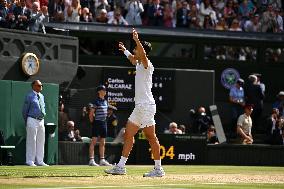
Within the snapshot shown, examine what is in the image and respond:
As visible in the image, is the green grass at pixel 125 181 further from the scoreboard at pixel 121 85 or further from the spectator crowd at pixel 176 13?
the scoreboard at pixel 121 85

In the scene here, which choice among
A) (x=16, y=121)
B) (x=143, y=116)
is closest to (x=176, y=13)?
(x=16, y=121)

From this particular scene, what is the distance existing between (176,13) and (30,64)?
908 cm

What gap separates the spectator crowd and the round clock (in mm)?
1683

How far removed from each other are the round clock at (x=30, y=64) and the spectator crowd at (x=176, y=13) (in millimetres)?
1683

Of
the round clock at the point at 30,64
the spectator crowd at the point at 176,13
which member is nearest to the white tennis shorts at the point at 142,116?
the round clock at the point at 30,64

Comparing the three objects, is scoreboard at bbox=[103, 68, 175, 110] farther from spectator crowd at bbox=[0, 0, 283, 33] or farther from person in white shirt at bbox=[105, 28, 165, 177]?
person in white shirt at bbox=[105, 28, 165, 177]

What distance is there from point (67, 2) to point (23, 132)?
7923mm

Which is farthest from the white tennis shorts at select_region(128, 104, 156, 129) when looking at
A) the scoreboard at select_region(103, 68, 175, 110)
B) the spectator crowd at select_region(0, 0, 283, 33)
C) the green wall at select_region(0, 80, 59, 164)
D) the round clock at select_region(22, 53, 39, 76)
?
the scoreboard at select_region(103, 68, 175, 110)

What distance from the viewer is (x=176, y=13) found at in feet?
106

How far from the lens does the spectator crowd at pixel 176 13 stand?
29.5 metres

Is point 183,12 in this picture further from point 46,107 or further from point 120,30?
point 46,107

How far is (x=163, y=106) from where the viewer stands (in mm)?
29781

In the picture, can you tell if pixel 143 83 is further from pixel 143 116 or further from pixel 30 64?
pixel 30 64

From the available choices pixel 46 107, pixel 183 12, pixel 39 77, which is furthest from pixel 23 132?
pixel 183 12
